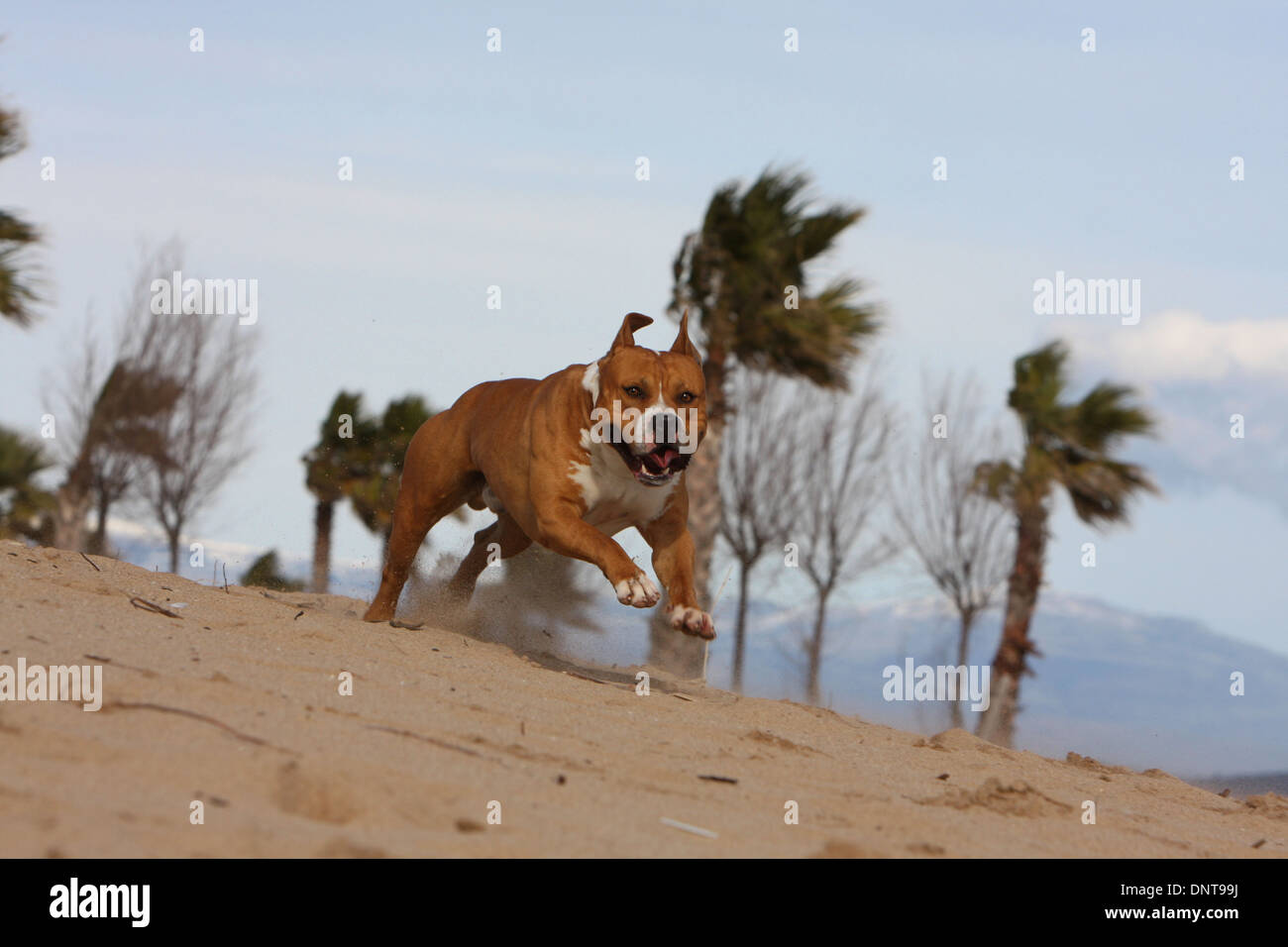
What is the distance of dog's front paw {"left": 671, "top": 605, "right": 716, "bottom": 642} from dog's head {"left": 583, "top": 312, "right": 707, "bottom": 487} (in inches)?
30.0

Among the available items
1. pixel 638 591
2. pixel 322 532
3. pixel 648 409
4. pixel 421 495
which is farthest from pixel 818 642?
pixel 638 591

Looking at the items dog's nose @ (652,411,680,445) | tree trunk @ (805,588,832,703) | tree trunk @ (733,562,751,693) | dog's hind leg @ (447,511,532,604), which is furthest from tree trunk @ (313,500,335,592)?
dog's nose @ (652,411,680,445)

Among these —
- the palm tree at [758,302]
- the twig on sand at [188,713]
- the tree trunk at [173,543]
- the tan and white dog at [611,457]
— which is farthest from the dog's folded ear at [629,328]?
the tree trunk at [173,543]

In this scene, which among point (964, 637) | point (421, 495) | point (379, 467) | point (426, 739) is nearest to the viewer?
point (426, 739)

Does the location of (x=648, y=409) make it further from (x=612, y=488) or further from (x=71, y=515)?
(x=71, y=515)

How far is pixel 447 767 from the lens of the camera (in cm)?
407

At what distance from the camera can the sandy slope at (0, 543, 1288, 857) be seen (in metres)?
3.32

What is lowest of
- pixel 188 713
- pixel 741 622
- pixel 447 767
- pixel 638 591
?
pixel 741 622

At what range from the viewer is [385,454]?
24656 millimetres

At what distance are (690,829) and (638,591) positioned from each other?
264cm

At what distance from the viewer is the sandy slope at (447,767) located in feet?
10.9

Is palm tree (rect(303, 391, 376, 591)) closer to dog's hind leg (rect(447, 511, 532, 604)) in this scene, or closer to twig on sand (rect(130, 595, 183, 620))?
dog's hind leg (rect(447, 511, 532, 604))
